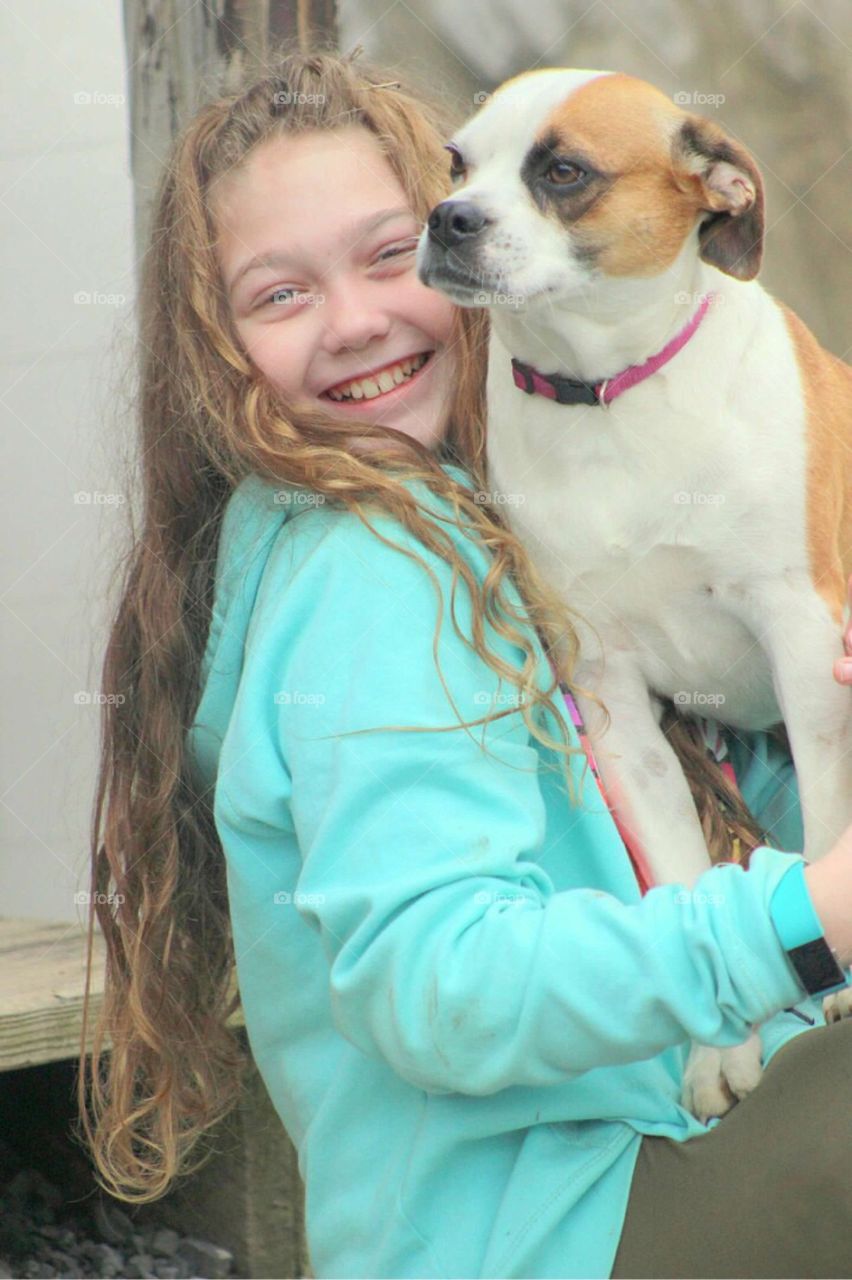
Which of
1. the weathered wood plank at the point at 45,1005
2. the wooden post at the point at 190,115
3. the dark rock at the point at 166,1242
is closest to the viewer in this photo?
the weathered wood plank at the point at 45,1005

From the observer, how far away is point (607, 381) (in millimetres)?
1413

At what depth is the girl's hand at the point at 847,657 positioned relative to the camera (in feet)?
4.38

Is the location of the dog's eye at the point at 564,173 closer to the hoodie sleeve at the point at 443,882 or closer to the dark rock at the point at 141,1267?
the hoodie sleeve at the point at 443,882

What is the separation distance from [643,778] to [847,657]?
0.84 ft

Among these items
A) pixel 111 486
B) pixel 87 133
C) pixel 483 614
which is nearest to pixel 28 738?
pixel 111 486

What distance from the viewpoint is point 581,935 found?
1.00 metres

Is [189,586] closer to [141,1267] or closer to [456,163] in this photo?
[456,163]

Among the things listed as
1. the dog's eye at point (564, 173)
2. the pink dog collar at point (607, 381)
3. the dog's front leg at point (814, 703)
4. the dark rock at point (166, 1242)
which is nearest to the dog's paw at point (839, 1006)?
the dog's front leg at point (814, 703)

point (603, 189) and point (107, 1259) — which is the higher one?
point (603, 189)

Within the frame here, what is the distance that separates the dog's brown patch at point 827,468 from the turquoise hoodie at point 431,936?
0.32 m

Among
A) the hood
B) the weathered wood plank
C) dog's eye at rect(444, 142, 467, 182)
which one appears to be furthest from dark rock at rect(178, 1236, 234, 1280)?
dog's eye at rect(444, 142, 467, 182)

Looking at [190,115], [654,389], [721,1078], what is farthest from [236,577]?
[190,115]

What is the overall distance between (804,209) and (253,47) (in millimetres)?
1222

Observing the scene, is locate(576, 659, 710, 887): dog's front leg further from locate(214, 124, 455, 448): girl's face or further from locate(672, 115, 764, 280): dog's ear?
locate(672, 115, 764, 280): dog's ear
